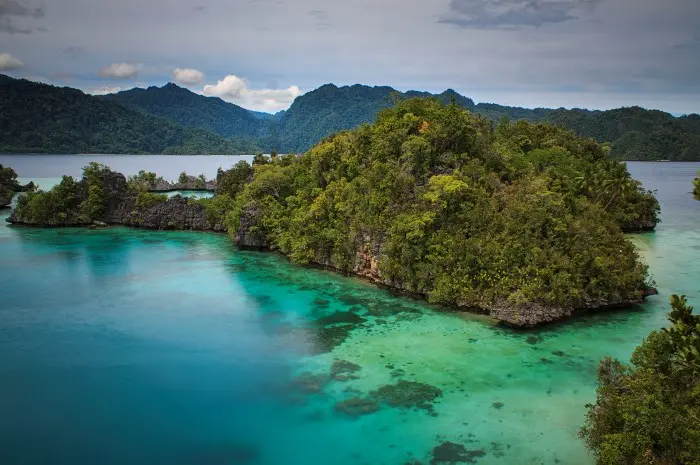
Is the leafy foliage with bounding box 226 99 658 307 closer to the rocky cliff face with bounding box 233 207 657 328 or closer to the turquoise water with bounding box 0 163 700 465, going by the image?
A: the rocky cliff face with bounding box 233 207 657 328

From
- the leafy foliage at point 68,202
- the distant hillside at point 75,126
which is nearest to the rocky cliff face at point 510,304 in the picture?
the leafy foliage at point 68,202

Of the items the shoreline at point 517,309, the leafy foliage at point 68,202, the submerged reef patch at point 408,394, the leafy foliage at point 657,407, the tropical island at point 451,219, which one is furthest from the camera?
the leafy foliage at point 68,202

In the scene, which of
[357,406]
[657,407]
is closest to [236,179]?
[357,406]

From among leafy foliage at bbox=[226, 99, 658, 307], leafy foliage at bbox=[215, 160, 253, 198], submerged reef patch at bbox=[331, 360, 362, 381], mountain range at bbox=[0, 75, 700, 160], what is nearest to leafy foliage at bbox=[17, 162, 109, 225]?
leafy foliage at bbox=[215, 160, 253, 198]

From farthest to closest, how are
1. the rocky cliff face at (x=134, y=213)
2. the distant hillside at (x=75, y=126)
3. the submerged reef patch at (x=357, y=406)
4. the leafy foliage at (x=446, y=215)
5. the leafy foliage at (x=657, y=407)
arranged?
the distant hillside at (x=75, y=126) → the rocky cliff face at (x=134, y=213) → the leafy foliage at (x=446, y=215) → the submerged reef patch at (x=357, y=406) → the leafy foliage at (x=657, y=407)

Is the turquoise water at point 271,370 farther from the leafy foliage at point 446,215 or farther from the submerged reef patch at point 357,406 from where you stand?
the leafy foliage at point 446,215

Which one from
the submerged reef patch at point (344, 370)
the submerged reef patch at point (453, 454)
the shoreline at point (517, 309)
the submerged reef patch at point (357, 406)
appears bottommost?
the submerged reef patch at point (453, 454)

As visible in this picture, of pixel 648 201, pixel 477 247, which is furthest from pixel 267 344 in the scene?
pixel 648 201
